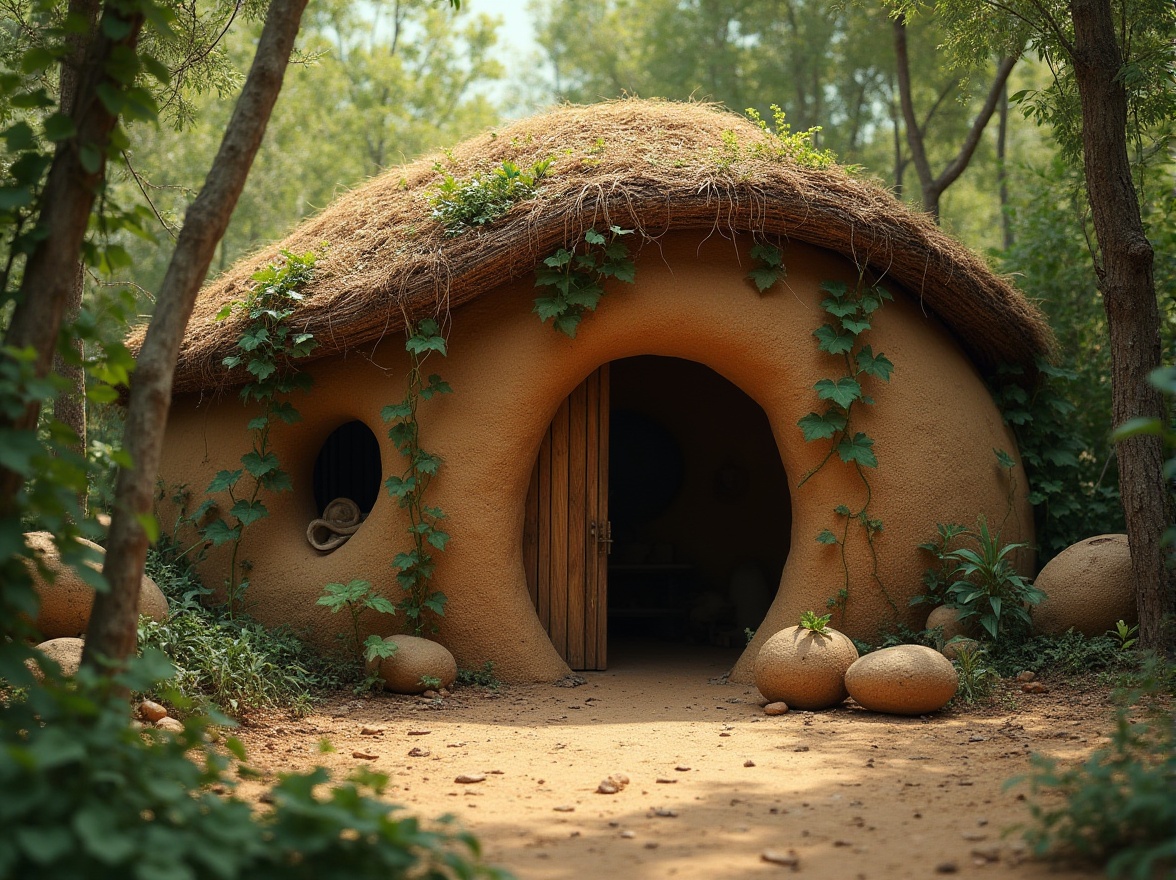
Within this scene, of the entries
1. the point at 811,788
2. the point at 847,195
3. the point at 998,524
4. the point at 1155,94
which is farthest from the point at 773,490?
the point at 811,788

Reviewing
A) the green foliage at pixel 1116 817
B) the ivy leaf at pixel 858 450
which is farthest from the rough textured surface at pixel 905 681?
the green foliage at pixel 1116 817

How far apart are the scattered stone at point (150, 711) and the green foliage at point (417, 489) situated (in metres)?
1.91

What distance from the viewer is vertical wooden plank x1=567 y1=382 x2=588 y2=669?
7.46 metres

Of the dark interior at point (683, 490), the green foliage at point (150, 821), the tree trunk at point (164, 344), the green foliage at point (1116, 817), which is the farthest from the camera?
the dark interior at point (683, 490)

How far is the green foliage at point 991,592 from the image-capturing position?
6.67 m

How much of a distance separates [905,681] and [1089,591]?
1.88 m

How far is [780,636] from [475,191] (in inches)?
133

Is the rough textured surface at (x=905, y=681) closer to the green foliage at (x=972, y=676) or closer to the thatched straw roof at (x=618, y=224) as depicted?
the green foliage at (x=972, y=676)

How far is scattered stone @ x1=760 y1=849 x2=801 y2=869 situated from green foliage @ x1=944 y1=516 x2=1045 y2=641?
347cm

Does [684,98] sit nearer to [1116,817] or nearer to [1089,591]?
[1089,591]

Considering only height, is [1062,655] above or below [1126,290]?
below

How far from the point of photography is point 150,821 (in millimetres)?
2850

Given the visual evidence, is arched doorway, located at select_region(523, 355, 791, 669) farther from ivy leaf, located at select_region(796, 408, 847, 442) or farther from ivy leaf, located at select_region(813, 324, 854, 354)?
ivy leaf, located at select_region(813, 324, 854, 354)

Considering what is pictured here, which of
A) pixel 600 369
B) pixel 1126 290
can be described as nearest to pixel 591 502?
pixel 600 369
